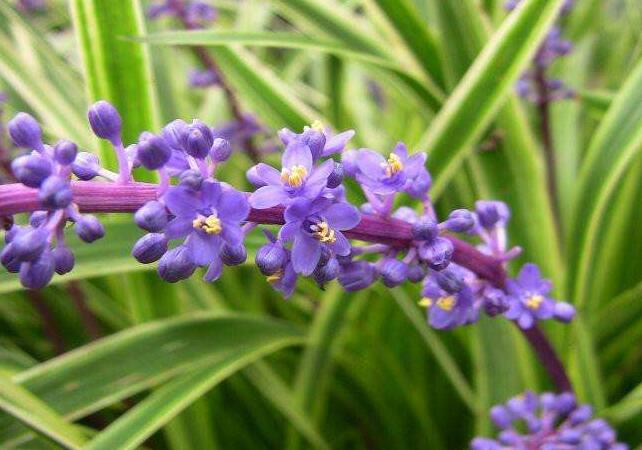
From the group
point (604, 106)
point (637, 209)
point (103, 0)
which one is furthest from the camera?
point (637, 209)

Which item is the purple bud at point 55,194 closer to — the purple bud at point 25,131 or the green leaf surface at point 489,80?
the purple bud at point 25,131

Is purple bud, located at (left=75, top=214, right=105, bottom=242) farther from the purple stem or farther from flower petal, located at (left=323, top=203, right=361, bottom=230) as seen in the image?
flower petal, located at (left=323, top=203, right=361, bottom=230)

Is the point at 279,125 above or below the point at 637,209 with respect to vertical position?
above

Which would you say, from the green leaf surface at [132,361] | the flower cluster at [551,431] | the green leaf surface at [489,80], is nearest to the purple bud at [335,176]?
the flower cluster at [551,431]

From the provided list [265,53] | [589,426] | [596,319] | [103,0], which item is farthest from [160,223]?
[265,53]

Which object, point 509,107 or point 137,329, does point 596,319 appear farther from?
point 137,329

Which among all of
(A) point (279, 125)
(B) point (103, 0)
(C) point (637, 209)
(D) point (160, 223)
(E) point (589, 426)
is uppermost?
(B) point (103, 0)
